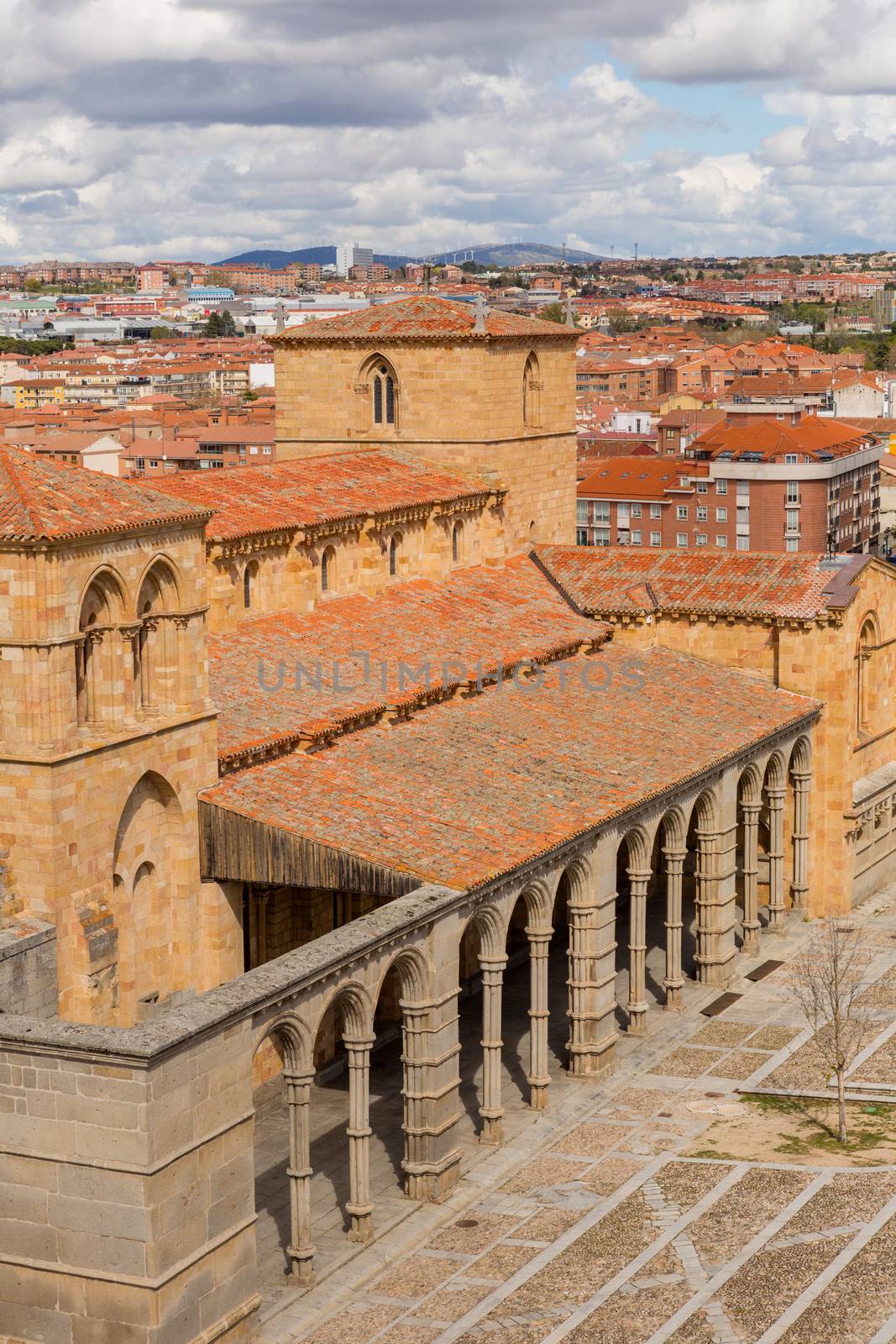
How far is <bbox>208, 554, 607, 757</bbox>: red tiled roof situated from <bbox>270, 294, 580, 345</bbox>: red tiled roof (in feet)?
20.9

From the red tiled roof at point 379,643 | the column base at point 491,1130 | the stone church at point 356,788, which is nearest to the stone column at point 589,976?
the stone church at point 356,788

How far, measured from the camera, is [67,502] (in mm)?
33156

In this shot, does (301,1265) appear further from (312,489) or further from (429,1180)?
(312,489)

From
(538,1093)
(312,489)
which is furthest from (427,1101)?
(312,489)

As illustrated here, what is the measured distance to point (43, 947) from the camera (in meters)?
31.8

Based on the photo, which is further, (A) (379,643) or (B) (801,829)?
(B) (801,829)

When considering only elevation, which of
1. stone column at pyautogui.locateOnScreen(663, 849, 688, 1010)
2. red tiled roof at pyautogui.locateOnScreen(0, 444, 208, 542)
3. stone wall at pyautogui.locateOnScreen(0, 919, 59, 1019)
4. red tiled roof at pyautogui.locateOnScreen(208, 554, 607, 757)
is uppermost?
red tiled roof at pyautogui.locateOnScreen(0, 444, 208, 542)

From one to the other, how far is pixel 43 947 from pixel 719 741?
1898 cm

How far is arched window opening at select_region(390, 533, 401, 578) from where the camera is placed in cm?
5034

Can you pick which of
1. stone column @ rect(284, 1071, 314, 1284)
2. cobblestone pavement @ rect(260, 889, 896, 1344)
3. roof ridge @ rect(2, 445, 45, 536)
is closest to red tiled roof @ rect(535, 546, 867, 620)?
cobblestone pavement @ rect(260, 889, 896, 1344)

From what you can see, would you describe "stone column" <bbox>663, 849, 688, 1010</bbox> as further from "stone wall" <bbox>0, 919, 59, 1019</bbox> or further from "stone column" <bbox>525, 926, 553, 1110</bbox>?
"stone wall" <bbox>0, 919, 59, 1019</bbox>

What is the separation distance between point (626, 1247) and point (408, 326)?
96.8 ft

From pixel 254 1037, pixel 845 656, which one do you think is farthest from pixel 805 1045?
pixel 254 1037

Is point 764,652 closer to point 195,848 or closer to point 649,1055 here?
point 649,1055
